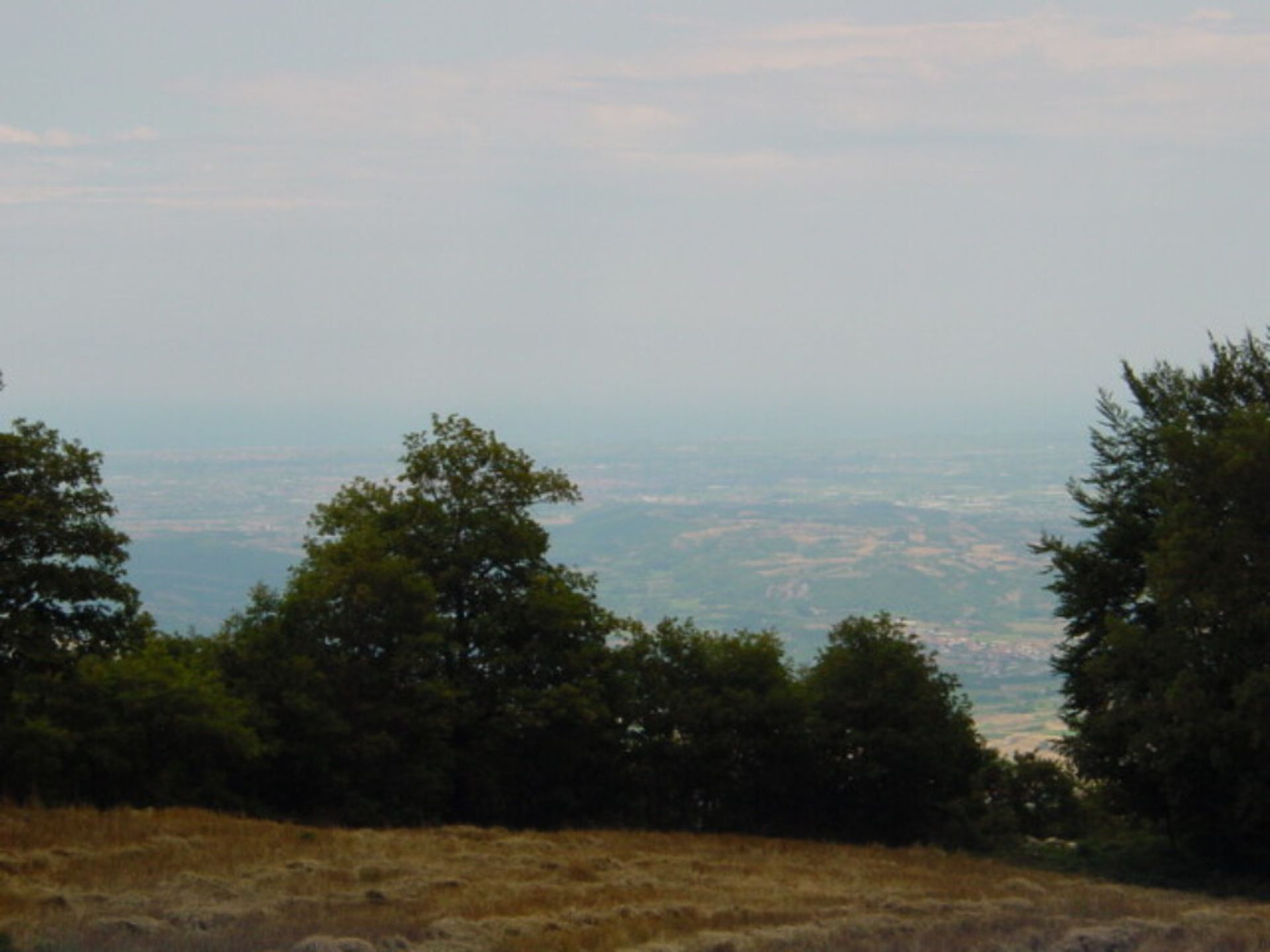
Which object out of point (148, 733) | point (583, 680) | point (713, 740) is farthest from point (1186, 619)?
point (148, 733)

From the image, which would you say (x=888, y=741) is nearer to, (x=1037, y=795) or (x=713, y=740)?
(x=713, y=740)

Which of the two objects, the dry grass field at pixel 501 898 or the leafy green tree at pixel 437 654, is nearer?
the dry grass field at pixel 501 898

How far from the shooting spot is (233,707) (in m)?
30.1

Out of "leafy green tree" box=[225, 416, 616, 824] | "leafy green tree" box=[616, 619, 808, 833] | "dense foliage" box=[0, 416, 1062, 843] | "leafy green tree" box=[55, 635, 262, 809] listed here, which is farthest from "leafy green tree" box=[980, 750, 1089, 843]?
"leafy green tree" box=[55, 635, 262, 809]

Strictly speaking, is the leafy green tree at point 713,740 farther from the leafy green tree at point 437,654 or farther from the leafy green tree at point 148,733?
the leafy green tree at point 148,733

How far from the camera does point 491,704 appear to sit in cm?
3591

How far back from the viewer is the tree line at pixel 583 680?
2747 centimetres

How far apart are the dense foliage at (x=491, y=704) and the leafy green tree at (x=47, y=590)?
116 cm

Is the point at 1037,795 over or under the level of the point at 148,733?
under

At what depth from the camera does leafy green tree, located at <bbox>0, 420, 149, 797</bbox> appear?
2689cm

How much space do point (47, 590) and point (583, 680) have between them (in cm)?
1359

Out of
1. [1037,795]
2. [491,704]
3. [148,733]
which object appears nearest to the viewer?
[148,733]

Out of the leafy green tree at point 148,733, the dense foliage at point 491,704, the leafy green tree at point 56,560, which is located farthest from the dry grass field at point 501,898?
the dense foliage at point 491,704

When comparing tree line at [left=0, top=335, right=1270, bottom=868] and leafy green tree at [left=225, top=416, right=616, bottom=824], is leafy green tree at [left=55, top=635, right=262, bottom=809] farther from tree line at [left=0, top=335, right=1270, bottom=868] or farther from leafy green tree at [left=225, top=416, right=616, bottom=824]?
leafy green tree at [left=225, top=416, right=616, bottom=824]
